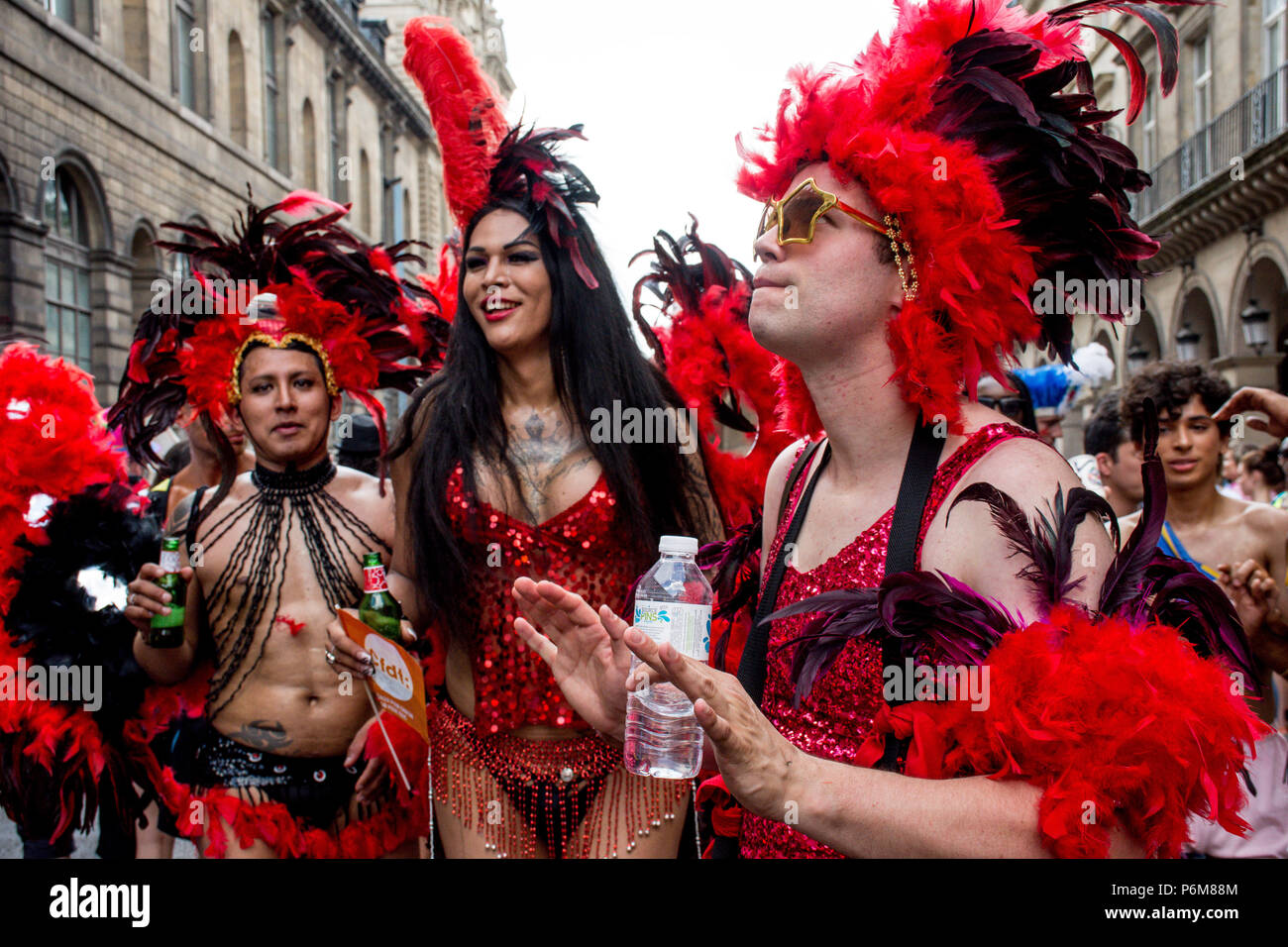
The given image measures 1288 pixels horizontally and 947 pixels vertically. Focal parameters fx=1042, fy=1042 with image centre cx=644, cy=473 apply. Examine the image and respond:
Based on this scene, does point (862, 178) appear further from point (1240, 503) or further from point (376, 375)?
point (1240, 503)

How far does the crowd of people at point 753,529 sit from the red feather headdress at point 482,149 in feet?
0.04

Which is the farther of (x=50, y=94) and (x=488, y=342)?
(x=50, y=94)

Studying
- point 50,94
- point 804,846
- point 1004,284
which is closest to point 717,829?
point 804,846

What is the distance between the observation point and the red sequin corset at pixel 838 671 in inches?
67.6

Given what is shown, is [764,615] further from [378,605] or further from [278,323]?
[278,323]

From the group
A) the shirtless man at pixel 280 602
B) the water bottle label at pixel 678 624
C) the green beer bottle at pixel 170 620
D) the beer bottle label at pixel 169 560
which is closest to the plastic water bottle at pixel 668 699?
the water bottle label at pixel 678 624

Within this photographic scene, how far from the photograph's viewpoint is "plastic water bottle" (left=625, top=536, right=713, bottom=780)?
5.84ft

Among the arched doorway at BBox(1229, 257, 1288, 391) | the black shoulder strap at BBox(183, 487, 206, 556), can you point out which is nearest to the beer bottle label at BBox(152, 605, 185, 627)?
the black shoulder strap at BBox(183, 487, 206, 556)

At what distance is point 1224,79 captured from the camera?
1589cm

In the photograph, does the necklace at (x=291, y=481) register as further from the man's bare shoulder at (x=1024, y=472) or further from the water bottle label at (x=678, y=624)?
the man's bare shoulder at (x=1024, y=472)

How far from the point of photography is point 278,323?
3629 mm

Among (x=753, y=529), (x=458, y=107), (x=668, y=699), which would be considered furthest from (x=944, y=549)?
(x=458, y=107)

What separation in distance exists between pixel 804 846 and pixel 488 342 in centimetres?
181

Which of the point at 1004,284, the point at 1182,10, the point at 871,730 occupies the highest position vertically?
the point at 1182,10
